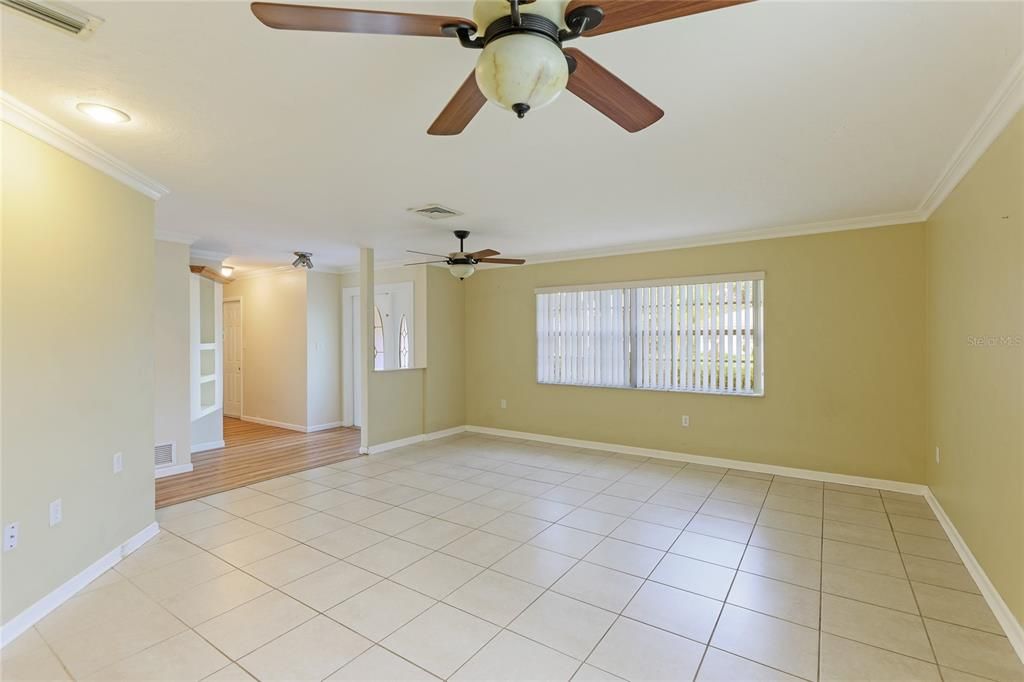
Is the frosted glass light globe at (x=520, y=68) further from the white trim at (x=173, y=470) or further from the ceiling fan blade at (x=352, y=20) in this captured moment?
the white trim at (x=173, y=470)

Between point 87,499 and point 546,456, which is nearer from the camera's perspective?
point 87,499

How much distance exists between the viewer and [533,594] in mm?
2543

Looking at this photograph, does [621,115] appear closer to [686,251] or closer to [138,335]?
[138,335]

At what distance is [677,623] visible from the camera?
229 centimetres

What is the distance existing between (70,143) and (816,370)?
19.0ft

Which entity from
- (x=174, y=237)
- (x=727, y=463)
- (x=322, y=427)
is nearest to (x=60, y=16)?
(x=174, y=237)

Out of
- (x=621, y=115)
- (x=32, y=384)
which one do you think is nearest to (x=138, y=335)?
(x=32, y=384)

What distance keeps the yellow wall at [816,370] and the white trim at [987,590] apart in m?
0.94

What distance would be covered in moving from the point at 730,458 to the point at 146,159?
5478 mm

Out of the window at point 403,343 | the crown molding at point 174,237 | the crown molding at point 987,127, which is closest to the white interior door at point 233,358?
the window at point 403,343

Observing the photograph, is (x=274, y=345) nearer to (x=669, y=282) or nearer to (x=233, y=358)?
(x=233, y=358)

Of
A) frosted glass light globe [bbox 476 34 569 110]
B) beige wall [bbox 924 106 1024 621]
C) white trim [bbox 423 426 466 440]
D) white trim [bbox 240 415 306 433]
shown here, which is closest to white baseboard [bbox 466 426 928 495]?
white trim [bbox 423 426 466 440]

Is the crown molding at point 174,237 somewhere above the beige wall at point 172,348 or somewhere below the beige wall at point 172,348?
above

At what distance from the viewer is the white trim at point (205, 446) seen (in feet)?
18.8
